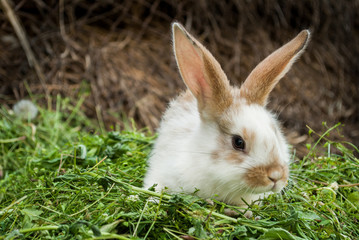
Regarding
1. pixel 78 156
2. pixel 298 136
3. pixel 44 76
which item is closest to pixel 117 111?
pixel 44 76

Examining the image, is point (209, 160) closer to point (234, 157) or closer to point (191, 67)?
point (234, 157)

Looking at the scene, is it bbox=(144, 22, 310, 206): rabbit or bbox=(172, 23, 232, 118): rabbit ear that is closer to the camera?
bbox=(144, 22, 310, 206): rabbit

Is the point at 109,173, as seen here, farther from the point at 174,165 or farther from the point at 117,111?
the point at 117,111

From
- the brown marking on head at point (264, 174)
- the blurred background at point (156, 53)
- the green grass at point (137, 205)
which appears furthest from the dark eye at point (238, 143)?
the blurred background at point (156, 53)

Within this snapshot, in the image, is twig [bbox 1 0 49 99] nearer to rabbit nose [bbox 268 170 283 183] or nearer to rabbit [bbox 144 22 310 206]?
rabbit [bbox 144 22 310 206]

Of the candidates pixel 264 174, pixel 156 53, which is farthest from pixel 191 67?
pixel 156 53

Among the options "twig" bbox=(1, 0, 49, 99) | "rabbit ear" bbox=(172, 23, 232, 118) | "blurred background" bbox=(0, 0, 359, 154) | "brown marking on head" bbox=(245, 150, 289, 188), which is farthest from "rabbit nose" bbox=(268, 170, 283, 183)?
"twig" bbox=(1, 0, 49, 99)
